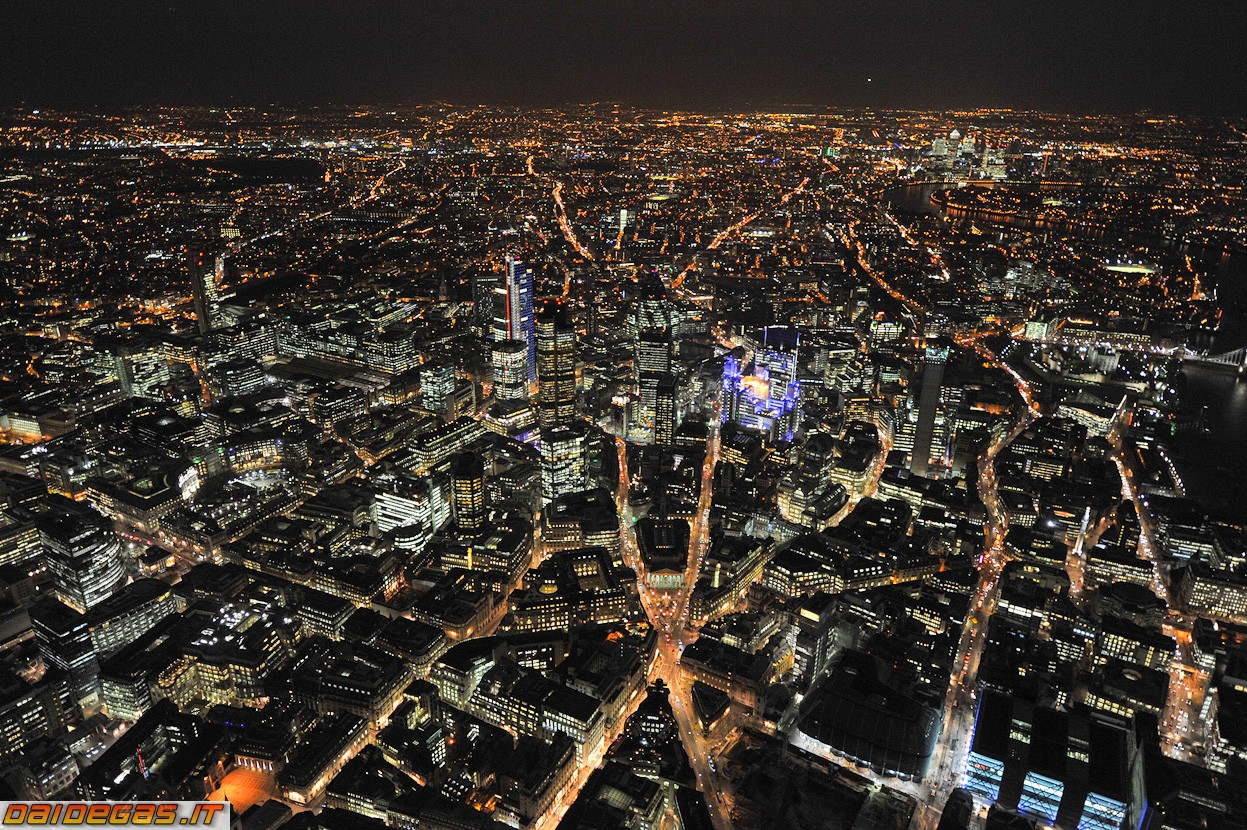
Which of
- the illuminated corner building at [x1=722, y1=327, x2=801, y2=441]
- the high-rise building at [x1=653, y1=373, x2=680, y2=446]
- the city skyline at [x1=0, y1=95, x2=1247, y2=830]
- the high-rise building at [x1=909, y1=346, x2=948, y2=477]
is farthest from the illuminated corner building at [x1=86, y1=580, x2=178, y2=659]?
the high-rise building at [x1=909, y1=346, x2=948, y2=477]

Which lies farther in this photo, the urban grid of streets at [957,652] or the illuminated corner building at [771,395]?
the illuminated corner building at [771,395]

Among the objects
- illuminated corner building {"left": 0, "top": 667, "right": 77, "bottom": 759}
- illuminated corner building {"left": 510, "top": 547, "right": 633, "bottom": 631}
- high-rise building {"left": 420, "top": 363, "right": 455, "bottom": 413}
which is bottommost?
illuminated corner building {"left": 0, "top": 667, "right": 77, "bottom": 759}

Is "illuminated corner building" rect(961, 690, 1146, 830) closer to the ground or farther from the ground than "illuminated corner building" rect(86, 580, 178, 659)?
farther from the ground

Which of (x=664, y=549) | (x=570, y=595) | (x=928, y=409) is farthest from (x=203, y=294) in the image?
(x=928, y=409)

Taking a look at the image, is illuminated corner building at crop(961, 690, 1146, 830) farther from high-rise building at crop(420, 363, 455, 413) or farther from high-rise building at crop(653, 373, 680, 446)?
high-rise building at crop(420, 363, 455, 413)

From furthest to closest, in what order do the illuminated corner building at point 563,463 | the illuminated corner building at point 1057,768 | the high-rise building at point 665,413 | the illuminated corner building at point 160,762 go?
the high-rise building at point 665,413, the illuminated corner building at point 563,463, the illuminated corner building at point 160,762, the illuminated corner building at point 1057,768

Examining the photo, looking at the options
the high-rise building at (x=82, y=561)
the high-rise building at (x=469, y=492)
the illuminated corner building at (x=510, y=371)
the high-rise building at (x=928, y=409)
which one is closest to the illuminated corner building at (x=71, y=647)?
the high-rise building at (x=82, y=561)

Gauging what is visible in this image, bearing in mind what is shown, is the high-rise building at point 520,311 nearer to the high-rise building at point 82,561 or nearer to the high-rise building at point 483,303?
the high-rise building at point 483,303
